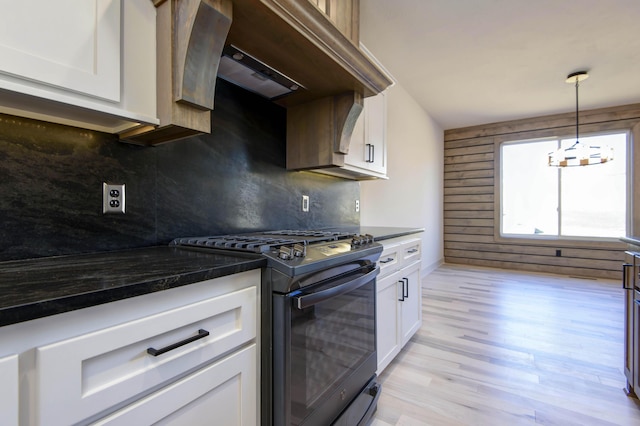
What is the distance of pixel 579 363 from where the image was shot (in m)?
2.09

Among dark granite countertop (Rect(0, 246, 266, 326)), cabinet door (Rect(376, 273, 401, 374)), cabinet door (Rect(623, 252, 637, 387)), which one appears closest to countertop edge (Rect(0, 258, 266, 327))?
dark granite countertop (Rect(0, 246, 266, 326))

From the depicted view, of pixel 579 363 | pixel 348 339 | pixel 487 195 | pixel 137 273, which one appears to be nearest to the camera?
pixel 137 273

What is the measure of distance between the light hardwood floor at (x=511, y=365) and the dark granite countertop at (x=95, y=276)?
1271mm

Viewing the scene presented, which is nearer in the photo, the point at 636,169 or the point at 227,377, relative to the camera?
the point at 227,377

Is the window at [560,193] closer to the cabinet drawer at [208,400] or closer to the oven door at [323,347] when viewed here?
the oven door at [323,347]

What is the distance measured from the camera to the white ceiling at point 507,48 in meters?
2.42

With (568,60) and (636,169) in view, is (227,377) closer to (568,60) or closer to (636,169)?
(568,60)

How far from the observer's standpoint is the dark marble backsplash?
97 centimetres

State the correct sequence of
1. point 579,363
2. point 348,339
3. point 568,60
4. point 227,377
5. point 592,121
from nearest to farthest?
point 227,377 < point 348,339 < point 579,363 < point 568,60 < point 592,121

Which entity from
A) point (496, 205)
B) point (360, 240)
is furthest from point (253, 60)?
point (496, 205)

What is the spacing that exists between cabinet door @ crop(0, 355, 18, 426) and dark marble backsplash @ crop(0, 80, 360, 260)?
62cm

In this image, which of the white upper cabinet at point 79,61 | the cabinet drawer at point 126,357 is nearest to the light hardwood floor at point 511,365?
the cabinet drawer at point 126,357

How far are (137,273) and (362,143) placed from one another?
178 cm

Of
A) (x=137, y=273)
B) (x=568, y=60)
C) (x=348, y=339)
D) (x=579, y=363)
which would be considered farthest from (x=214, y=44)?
(x=568, y=60)
